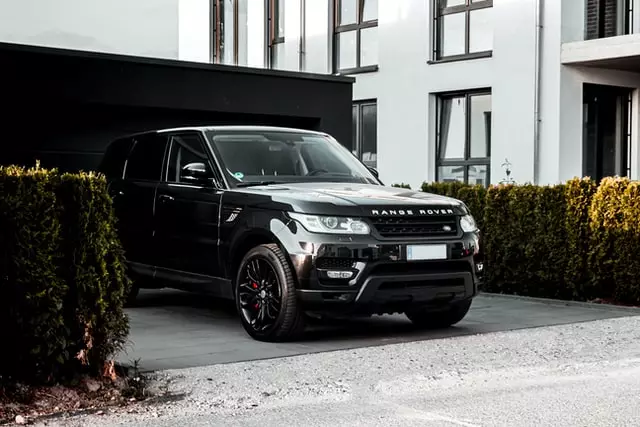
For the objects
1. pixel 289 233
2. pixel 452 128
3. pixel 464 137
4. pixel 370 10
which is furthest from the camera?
pixel 370 10

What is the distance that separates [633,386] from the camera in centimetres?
673

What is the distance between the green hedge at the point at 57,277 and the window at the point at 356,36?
17797mm

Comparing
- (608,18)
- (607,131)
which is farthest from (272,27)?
(607,131)

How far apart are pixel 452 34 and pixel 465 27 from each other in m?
0.41

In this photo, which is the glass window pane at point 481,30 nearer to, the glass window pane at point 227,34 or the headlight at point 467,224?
the glass window pane at point 227,34

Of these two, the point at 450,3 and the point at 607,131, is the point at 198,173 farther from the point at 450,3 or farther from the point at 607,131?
the point at 450,3

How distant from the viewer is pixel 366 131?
24.4 metres

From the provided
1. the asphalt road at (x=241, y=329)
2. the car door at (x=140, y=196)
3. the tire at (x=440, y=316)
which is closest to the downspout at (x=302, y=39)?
the asphalt road at (x=241, y=329)

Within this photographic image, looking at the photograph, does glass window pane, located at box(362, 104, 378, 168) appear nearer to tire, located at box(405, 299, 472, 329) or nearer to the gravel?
tire, located at box(405, 299, 472, 329)

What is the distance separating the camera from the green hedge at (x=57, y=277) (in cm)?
624

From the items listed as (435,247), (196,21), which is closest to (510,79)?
(196,21)

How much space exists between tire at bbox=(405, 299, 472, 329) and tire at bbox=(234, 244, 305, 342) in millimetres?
1496

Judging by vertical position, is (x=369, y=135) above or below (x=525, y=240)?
above

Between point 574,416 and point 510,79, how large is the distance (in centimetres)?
1567
